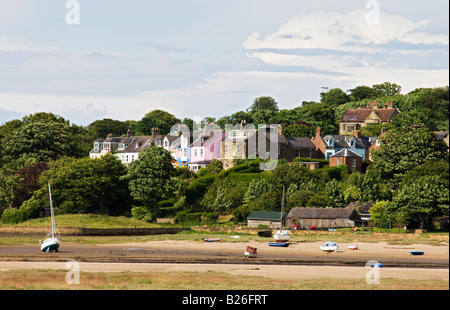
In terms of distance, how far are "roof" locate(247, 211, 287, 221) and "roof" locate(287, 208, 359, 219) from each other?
1.46 meters

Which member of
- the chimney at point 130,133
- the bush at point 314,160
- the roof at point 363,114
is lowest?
the bush at point 314,160

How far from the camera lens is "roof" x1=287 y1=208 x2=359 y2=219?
78000 millimetres

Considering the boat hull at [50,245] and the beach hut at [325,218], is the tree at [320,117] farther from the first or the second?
the boat hull at [50,245]

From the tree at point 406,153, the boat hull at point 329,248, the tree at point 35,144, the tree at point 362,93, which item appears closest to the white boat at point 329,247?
the boat hull at point 329,248

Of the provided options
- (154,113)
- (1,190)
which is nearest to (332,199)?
(1,190)

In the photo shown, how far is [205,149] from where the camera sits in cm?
11506

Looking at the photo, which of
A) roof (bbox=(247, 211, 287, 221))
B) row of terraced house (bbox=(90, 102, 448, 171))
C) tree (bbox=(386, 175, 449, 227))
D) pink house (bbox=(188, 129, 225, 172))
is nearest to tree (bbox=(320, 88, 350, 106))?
row of terraced house (bbox=(90, 102, 448, 171))

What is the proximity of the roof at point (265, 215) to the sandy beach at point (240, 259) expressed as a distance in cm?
1200

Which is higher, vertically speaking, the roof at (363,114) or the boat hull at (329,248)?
the roof at (363,114)

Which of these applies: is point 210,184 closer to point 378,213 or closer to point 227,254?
point 378,213

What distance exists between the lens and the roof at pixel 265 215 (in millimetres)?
80000
